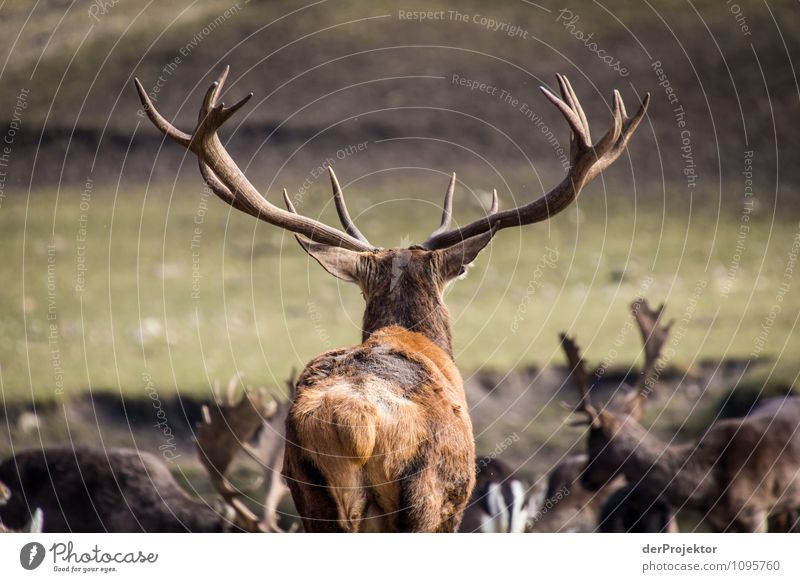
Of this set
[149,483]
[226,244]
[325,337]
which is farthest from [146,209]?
[149,483]

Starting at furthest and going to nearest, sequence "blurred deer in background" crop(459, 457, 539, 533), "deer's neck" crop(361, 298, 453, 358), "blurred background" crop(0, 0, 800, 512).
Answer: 1. "blurred background" crop(0, 0, 800, 512)
2. "blurred deer in background" crop(459, 457, 539, 533)
3. "deer's neck" crop(361, 298, 453, 358)

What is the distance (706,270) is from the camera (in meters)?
17.0

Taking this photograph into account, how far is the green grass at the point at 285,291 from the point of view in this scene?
14227 millimetres

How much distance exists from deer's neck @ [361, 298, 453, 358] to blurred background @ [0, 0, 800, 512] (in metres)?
6.63

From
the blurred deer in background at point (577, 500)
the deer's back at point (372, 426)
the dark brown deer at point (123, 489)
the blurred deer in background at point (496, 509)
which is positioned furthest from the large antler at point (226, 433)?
the deer's back at point (372, 426)

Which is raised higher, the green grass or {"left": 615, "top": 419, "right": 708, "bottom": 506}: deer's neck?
the green grass

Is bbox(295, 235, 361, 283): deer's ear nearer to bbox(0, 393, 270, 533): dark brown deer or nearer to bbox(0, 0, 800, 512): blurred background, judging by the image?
bbox(0, 393, 270, 533): dark brown deer

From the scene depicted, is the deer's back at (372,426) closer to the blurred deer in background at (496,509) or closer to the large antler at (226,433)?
the blurred deer in background at (496,509)

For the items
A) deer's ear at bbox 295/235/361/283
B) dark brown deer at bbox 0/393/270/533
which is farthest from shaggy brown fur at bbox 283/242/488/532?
dark brown deer at bbox 0/393/270/533

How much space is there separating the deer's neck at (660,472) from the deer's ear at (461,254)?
3.17m

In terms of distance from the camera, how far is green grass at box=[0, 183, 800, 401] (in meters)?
14.2
